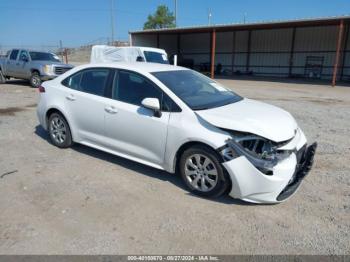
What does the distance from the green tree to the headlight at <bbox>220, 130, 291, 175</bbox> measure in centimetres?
6892

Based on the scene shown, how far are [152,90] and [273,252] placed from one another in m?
2.44

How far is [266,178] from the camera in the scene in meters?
3.09

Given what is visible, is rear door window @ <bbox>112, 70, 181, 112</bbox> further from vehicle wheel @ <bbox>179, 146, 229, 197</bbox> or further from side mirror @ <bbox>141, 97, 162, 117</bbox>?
vehicle wheel @ <bbox>179, 146, 229, 197</bbox>

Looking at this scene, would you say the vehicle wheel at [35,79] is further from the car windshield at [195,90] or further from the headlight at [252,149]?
the headlight at [252,149]

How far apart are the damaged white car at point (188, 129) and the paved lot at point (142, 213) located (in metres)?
0.28

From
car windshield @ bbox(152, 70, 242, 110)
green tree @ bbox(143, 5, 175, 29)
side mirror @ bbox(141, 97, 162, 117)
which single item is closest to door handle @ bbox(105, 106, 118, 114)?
side mirror @ bbox(141, 97, 162, 117)

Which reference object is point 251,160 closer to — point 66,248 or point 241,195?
point 241,195

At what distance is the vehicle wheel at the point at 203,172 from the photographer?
334 cm

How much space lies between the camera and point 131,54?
620 inches

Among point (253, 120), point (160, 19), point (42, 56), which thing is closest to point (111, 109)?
point (253, 120)

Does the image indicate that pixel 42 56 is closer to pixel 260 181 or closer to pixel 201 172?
pixel 201 172

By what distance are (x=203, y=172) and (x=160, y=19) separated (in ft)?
226

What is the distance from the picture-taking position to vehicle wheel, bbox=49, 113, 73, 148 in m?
5.05

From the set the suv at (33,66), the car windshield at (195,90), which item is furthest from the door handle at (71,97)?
the suv at (33,66)
